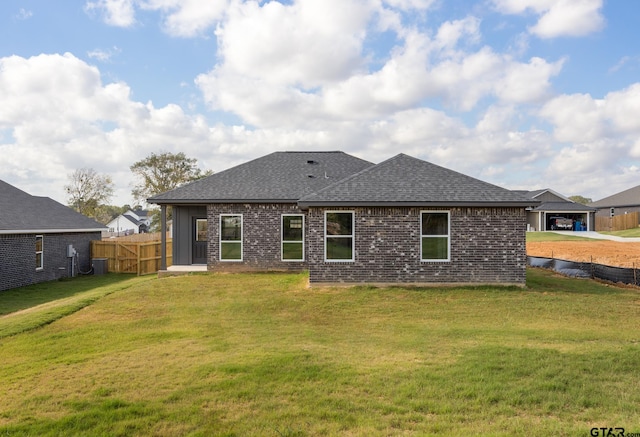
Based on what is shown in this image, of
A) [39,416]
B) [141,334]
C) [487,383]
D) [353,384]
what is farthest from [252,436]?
[141,334]

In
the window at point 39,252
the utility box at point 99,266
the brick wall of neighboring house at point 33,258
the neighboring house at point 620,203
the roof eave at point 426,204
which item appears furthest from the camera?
the neighboring house at point 620,203

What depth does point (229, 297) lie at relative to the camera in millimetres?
11711

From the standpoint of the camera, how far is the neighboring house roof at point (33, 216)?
56.3ft

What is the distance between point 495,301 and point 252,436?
8733 millimetres

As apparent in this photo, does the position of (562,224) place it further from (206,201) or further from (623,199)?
(206,201)

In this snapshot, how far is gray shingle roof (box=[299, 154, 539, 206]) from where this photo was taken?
41.7 ft

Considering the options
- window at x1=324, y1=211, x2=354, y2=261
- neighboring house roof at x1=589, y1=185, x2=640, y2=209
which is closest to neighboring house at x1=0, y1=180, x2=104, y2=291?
window at x1=324, y1=211, x2=354, y2=261

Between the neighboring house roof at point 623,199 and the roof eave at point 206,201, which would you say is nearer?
the roof eave at point 206,201

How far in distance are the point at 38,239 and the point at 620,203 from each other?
55.9m

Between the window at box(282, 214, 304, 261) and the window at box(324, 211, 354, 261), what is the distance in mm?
3531

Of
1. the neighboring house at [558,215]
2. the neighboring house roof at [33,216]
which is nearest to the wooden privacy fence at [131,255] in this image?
the neighboring house roof at [33,216]

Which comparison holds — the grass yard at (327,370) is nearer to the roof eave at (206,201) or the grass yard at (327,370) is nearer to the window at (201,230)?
the roof eave at (206,201)

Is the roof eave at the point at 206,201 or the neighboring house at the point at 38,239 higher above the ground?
the roof eave at the point at 206,201

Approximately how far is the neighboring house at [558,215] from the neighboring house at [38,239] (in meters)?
40.0
